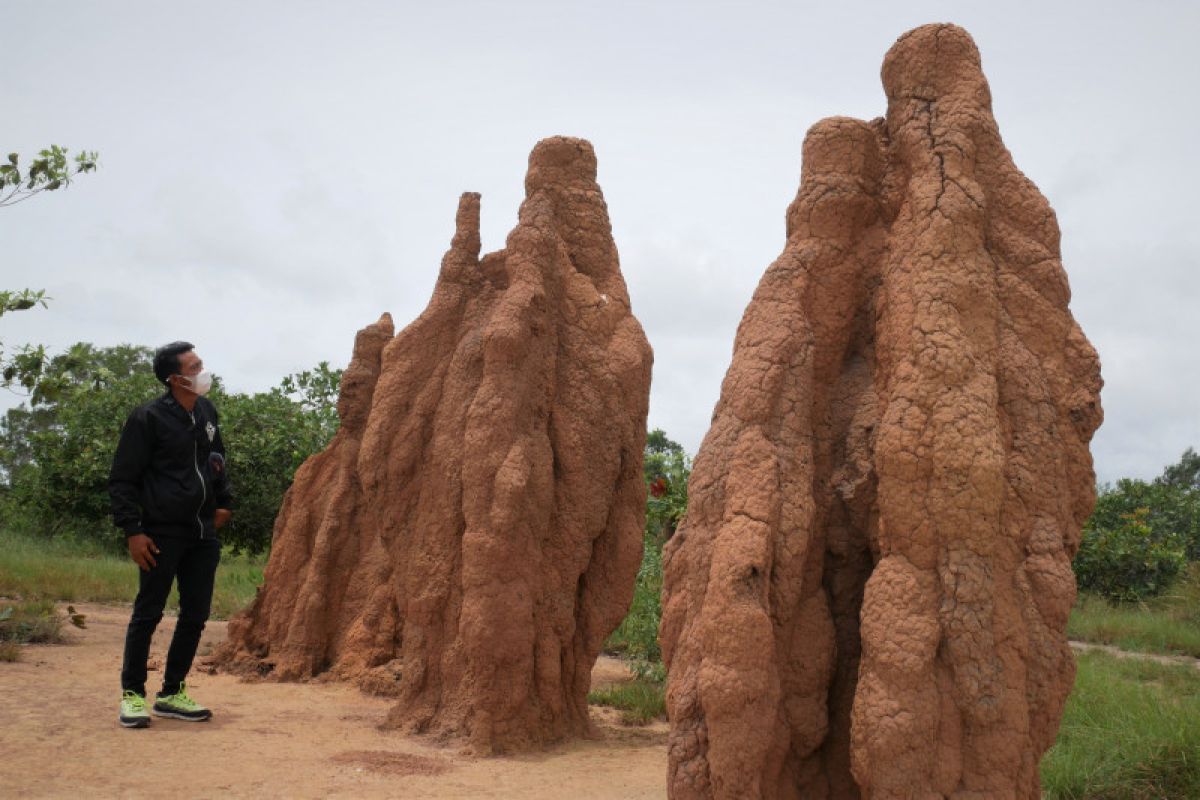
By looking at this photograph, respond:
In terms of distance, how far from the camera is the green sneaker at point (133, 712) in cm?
613

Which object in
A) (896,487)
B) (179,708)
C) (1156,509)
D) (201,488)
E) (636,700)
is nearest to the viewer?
(896,487)

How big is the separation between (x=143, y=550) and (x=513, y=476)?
210 centimetres

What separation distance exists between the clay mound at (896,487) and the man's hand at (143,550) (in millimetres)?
3338

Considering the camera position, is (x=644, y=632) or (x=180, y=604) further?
(x=644, y=632)

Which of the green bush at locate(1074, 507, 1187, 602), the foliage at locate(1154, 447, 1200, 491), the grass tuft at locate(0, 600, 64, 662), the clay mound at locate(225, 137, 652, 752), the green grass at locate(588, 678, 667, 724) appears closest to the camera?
the clay mound at locate(225, 137, 652, 752)

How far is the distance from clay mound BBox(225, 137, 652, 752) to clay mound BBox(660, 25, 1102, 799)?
2.23 meters

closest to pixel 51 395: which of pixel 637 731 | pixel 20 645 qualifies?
pixel 20 645

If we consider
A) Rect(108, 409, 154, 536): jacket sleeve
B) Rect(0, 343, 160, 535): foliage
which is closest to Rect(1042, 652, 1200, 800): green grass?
Rect(108, 409, 154, 536): jacket sleeve

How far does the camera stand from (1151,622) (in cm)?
1159

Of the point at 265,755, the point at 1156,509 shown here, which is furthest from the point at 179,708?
the point at 1156,509

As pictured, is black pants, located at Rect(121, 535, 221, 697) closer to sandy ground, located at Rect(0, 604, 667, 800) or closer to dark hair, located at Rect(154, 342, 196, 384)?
sandy ground, located at Rect(0, 604, 667, 800)

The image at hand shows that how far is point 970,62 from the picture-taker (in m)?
4.57

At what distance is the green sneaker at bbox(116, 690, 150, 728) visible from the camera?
6129mm

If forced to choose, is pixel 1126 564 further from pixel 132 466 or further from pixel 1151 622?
pixel 132 466
